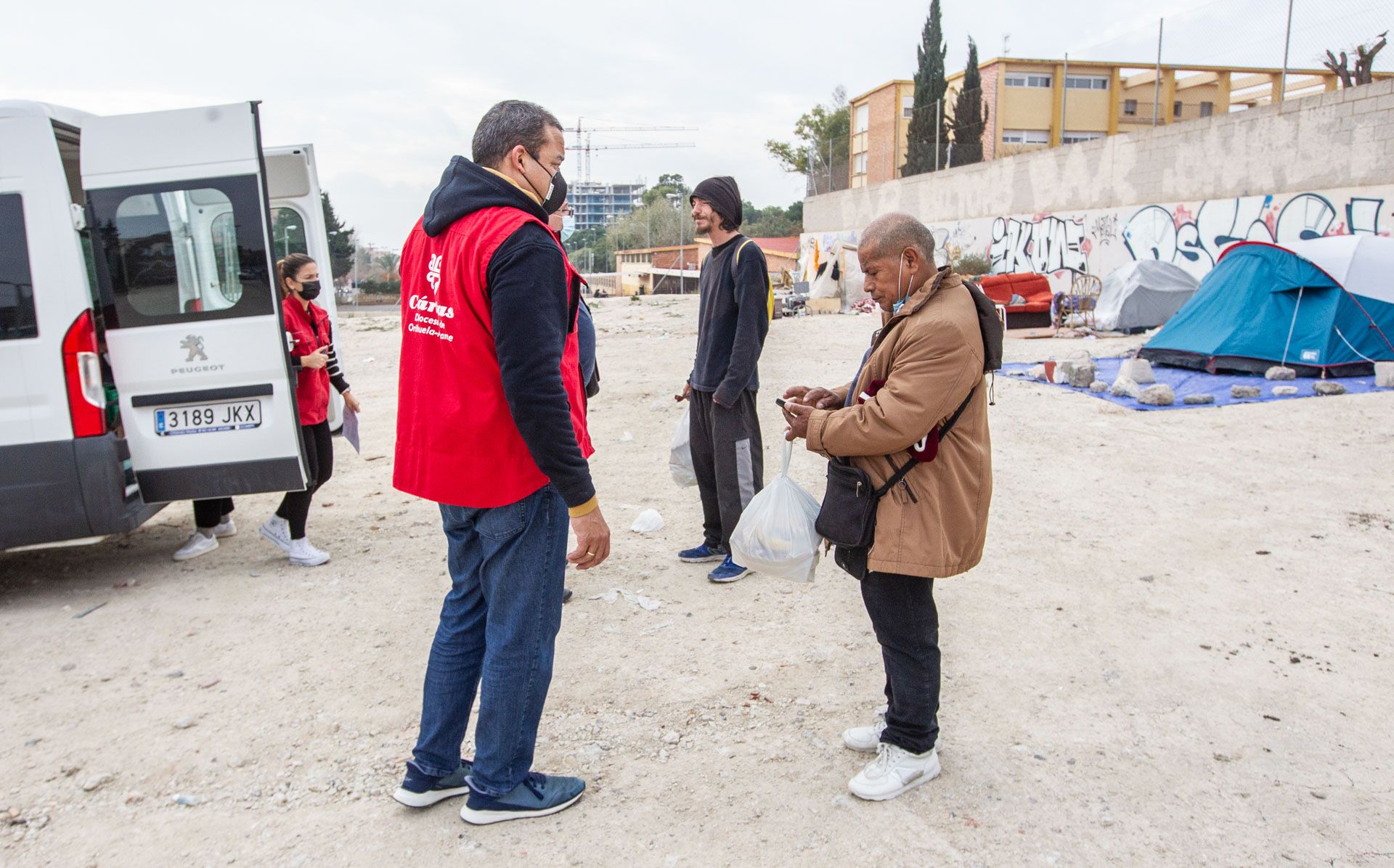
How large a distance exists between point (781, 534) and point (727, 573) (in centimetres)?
172

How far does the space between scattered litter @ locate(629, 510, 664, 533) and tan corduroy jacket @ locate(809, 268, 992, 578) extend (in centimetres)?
293

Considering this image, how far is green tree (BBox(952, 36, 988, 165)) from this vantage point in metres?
28.2

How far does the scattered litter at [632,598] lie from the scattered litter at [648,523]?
97 cm

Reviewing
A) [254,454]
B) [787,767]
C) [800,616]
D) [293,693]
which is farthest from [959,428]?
[254,454]

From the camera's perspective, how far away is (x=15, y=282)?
4301mm

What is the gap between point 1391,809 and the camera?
102 inches

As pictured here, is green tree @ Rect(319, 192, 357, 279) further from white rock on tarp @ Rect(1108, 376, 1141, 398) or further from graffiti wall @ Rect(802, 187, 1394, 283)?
white rock on tarp @ Rect(1108, 376, 1141, 398)

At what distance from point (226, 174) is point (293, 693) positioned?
2.58 meters

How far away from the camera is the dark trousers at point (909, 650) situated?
2.64 m

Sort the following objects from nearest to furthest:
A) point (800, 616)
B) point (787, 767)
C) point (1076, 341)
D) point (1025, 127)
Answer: point (787, 767) → point (800, 616) → point (1076, 341) → point (1025, 127)

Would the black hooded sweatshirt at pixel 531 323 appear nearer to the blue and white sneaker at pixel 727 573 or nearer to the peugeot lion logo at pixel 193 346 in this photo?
the blue and white sneaker at pixel 727 573

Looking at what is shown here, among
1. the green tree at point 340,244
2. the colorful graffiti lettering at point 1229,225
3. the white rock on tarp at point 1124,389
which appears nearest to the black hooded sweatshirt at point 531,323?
the white rock on tarp at point 1124,389

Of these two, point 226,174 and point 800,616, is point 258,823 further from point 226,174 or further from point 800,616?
point 226,174

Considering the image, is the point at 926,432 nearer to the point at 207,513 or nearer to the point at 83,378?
the point at 83,378
